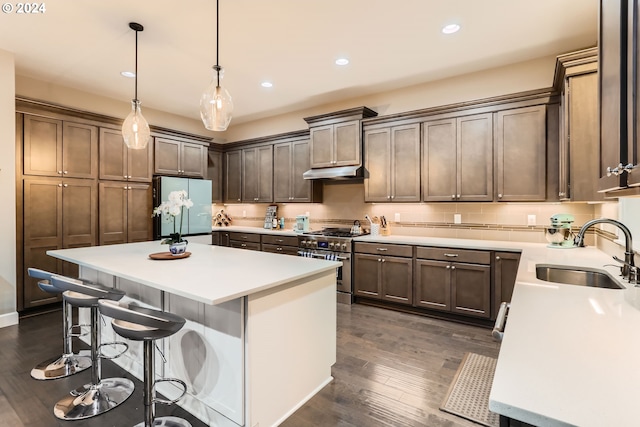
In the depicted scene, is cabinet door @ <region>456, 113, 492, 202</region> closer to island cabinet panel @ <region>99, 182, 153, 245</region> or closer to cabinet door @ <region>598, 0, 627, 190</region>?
cabinet door @ <region>598, 0, 627, 190</region>

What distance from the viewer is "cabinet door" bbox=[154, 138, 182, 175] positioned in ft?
16.3

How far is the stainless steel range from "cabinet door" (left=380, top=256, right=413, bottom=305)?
1.57 ft

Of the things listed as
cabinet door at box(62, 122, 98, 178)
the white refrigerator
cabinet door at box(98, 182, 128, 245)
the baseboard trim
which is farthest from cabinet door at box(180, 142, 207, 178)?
the baseboard trim

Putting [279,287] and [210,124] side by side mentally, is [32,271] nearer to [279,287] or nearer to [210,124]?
[210,124]

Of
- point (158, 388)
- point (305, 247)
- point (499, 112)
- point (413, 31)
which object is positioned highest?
point (413, 31)

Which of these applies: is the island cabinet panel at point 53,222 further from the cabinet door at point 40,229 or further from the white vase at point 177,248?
the white vase at point 177,248

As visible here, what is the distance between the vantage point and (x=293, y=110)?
5.58m

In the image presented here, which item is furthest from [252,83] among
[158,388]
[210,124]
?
[158,388]

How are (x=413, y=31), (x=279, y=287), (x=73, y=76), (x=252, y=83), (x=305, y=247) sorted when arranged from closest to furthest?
1. (x=279, y=287)
2. (x=413, y=31)
3. (x=73, y=76)
4. (x=252, y=83)
5. (x=305, y=247)

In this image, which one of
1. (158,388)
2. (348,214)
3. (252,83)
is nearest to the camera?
(158,388)

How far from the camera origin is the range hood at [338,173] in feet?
14.4

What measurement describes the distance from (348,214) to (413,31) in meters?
2.69

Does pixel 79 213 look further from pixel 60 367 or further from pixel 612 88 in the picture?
pixel 612 88

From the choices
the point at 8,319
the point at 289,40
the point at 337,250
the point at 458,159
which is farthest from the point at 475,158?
the point at 8,319
